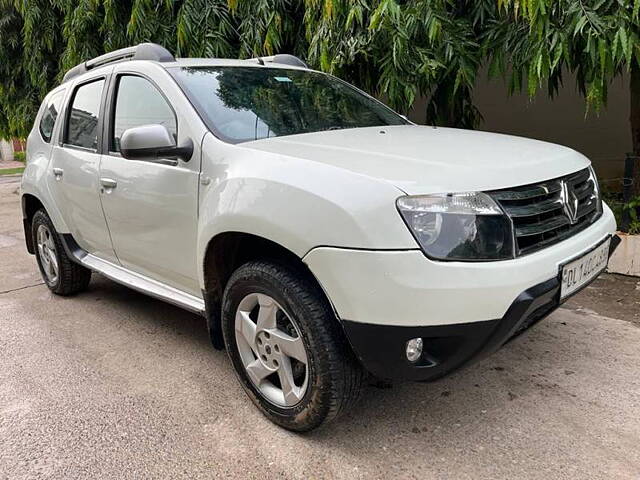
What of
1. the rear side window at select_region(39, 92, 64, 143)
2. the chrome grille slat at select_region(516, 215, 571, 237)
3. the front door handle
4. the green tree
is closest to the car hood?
the chrome grille slat at select_region(516, 215, 571, 237)

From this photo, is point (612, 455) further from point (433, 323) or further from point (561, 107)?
point (561, 107)

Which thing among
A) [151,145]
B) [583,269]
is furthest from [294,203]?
[583,269]

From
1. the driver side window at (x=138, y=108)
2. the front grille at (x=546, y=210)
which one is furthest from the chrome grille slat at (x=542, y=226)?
the driver side window at (x=138, y=108)

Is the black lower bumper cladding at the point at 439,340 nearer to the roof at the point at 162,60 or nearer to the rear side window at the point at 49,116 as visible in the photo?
the roof at the point at 162,60

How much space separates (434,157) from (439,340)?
731mm

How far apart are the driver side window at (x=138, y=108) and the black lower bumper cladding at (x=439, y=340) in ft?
4.89

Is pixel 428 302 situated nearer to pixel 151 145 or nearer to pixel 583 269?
pixel 583 269

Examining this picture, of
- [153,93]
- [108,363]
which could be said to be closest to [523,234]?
[153,93]

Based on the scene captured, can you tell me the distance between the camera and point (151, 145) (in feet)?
8.21

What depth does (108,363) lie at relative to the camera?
319 cm

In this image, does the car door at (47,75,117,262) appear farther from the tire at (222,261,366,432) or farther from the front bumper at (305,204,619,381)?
the front bumper at (305,204,619,381)

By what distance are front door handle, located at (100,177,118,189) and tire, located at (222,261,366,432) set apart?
114cm

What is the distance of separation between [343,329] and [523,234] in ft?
2.51

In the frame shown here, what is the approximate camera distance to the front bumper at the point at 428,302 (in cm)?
188
